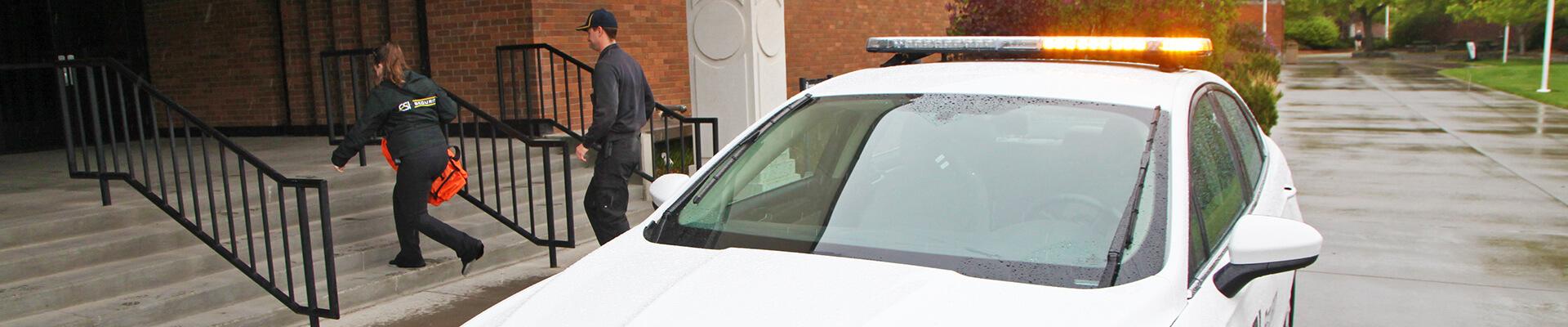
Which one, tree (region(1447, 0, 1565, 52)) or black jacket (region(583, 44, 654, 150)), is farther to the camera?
tree (region(1447, 0, 1565, 52))

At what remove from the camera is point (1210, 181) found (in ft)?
10.8

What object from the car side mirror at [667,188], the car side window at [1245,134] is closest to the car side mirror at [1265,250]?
the car side window at [1245,134]

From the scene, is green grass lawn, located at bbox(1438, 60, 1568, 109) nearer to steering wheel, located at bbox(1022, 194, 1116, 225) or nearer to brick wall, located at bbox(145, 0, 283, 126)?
brick wall, located at bbox(145, 0, 283, 126)

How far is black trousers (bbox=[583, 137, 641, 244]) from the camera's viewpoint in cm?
627

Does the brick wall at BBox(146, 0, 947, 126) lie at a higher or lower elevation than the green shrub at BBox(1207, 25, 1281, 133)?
higher

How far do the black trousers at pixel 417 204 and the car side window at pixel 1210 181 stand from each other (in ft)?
13.4

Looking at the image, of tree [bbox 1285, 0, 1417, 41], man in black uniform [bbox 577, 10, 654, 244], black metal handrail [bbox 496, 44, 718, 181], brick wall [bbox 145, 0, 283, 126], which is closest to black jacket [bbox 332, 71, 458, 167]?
man in black uniform [bbox 577, 10, 654, 244]

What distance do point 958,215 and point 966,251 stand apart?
20 cm

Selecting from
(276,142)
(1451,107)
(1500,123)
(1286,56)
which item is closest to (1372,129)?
(1500,123)

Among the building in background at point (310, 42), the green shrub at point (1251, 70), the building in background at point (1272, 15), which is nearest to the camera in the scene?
the building in background at point (310, 42)

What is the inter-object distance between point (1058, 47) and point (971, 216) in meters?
1.03

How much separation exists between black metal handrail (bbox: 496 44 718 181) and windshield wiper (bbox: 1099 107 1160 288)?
6.32 metres

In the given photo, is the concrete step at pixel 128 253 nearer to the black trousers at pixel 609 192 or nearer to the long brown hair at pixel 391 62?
the long brown hair at pixel 391 62

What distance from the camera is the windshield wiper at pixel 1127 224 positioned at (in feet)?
8.66
